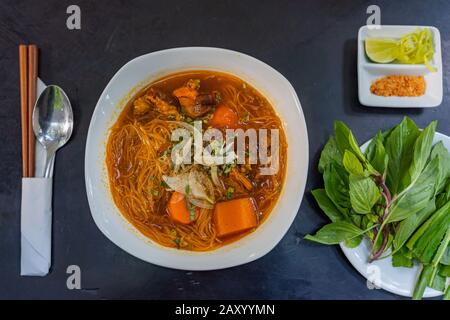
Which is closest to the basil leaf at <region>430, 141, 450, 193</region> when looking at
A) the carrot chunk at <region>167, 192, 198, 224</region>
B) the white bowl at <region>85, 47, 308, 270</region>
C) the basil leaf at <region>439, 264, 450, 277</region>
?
the basil leaf at <region>439, 264, 450, 277</region>

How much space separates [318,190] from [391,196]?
1.09 feet

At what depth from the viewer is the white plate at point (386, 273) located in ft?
6.24

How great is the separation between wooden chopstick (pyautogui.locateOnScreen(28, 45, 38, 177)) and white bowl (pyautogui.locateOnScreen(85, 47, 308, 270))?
0.31m

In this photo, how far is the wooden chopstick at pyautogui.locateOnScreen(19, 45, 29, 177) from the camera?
78.0 inches

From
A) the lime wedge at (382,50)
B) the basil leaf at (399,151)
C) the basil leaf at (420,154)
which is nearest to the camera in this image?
the basil leaf at (420,154)

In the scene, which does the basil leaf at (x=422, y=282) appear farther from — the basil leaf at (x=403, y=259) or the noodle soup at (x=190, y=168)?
the noodle soup at (x=190, y=168)

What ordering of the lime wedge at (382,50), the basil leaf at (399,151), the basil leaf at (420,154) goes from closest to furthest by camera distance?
the basil leaf at (420,154), the basil leaf at (399,151), the lime wedge at (382,50)

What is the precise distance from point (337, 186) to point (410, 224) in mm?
368

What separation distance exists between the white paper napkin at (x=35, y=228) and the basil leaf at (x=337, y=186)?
138cm

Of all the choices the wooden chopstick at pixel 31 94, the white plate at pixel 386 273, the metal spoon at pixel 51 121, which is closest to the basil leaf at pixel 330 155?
the white plate at pixel 386 273

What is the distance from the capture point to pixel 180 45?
2.13m

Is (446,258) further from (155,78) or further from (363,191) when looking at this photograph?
(155,78)

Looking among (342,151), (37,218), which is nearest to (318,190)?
(342,151)

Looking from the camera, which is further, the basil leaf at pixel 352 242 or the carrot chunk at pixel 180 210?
the carrot chunk at pixel 180 210
